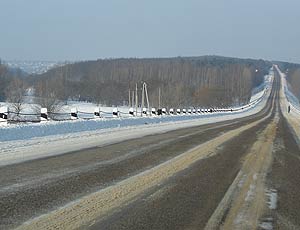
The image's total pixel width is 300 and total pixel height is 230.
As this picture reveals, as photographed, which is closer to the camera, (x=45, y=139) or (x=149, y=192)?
(x=149, y=192)

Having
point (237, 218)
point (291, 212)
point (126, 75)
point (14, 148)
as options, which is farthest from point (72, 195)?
point (126, 75)

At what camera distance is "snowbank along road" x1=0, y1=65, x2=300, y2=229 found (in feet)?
18.3

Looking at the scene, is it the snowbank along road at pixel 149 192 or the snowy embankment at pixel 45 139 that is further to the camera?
the snowy embankment at pixel 45 139

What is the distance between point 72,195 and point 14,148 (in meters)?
7.00

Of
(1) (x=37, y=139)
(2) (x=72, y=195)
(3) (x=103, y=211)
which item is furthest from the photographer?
(1) (x=37, y=139)

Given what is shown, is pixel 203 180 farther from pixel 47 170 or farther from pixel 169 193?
pixel 47 170

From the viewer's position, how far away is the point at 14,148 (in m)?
13.4

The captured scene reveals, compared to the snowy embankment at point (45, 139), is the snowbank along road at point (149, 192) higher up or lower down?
higher up

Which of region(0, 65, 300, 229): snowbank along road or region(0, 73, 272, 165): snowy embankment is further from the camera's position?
region(0, 73, 272, 165): snowy embankment

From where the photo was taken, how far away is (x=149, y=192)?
7363mm

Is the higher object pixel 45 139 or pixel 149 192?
pixel 149 192

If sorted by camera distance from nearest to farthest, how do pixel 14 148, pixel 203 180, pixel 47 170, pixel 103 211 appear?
pixel 103 211, pixel 203 180, pixel 47 170, pixel 14 148

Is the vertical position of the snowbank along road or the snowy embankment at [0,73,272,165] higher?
the snowbank along road

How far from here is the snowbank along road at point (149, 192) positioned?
559 cm
